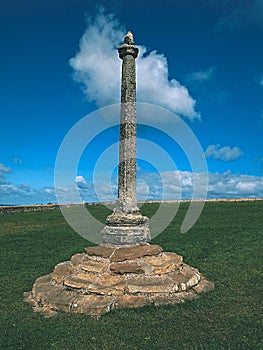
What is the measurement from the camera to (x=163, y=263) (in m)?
9.44

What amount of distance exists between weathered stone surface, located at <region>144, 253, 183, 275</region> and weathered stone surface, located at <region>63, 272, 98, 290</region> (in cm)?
162

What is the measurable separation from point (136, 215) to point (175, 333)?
4.19m

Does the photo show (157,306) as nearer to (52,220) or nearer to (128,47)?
(128,47)

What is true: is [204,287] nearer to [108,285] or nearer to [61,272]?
[108,285]

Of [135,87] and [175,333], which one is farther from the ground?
[135,87]

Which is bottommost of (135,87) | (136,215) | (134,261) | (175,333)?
(175,333)

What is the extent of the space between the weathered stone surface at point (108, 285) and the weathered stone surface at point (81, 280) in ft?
0.49

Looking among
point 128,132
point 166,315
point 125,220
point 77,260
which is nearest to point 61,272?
point 77,260

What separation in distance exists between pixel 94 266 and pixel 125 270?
3.27 feet

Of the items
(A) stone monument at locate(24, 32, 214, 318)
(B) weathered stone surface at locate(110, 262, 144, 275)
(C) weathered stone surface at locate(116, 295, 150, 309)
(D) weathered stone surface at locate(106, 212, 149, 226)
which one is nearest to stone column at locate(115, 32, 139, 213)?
(A) stone monument at locate(24, 32, 214, 318)

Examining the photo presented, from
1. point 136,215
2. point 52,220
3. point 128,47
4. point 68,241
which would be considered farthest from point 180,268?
point 52,220

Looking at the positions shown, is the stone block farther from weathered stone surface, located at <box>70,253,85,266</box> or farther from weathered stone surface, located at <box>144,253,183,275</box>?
weathered stone surface, located at <box>144,253,183,275</box>

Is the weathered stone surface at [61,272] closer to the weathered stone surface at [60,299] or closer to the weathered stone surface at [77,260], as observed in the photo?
the weathered stone surface at [77,260]

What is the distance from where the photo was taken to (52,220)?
27203 mm
